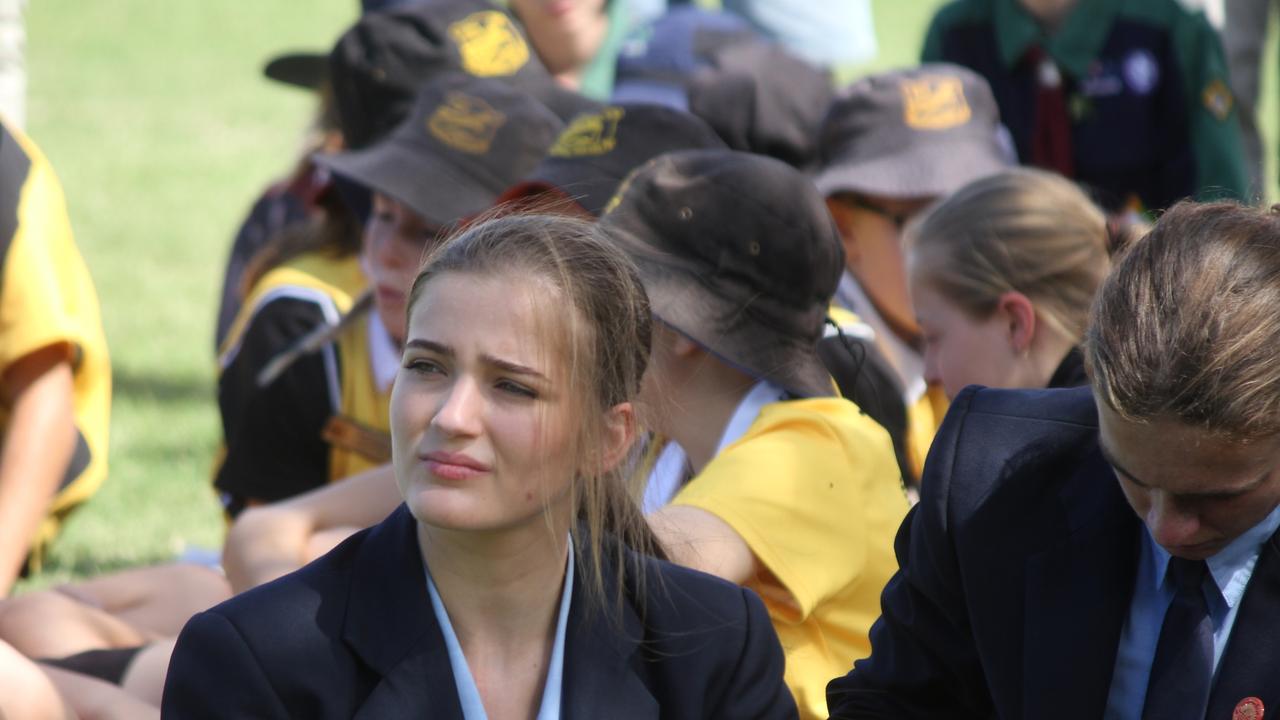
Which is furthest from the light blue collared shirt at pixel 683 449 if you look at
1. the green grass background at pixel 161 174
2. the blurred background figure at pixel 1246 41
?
the blurred background figure at pixel 1246 41

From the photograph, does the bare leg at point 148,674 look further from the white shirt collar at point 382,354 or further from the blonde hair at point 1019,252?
the blonde hair at point 1019,252

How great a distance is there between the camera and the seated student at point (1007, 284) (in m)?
3.01

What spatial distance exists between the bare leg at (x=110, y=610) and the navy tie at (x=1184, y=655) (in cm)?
190

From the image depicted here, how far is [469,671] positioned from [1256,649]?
0.91 metres

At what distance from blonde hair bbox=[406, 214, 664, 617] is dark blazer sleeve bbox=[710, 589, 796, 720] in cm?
15

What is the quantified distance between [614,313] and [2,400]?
1971 mm

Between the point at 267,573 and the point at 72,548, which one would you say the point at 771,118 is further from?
the point at 72,548

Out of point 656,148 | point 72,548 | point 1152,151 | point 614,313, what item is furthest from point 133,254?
point 614,313

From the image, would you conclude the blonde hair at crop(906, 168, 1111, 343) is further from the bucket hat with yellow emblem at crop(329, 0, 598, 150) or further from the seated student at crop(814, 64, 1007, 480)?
the bucket hat with yellow emblem at crop(329, 0, 598, 150)

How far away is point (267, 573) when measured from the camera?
2.97 metres

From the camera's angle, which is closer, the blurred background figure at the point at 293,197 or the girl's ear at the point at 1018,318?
the girl's ear at the point at 1018,318

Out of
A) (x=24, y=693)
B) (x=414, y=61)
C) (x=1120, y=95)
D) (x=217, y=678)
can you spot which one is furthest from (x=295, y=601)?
(x=1120, y=95)

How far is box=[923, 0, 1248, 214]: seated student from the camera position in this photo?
211 inches

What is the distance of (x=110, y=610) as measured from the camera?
→ 3445 millimetres
